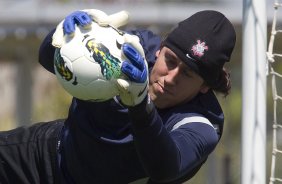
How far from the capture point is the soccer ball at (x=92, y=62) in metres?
3.42

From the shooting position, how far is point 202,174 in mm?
10727

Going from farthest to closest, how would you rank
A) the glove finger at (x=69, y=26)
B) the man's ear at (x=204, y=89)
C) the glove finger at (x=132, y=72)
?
the man's ear at (x=204, y=89)
the glove finger at (x=69, y=26)
the glove finger at (x=132, y=72)

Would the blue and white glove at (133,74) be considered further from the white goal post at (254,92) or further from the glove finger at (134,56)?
the white goal post at (254,92)

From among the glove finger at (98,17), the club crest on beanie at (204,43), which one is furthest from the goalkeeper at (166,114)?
the glove finger at (98,17)

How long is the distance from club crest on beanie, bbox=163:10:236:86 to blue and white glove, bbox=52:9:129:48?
0.36 meters

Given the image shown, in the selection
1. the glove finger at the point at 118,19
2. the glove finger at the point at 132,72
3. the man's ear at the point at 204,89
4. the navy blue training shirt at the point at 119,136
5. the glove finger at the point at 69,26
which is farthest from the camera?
the man's ear at the point at 204,89

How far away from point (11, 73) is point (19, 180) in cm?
991

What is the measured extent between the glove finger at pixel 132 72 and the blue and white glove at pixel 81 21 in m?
0.23

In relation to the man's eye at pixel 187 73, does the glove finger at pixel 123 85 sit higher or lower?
higher

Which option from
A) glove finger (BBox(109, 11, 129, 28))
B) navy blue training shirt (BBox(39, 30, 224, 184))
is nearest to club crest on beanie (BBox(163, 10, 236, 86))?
navy blue training shirt (BBox(39, 30, 224, 184))

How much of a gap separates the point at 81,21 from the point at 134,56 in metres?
0.25

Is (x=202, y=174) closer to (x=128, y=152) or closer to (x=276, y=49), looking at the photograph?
(x=276, y=49)

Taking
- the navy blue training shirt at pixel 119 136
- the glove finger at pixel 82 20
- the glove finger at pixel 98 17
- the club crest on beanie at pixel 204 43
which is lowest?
the navy blue training shirt at pixel 119 136

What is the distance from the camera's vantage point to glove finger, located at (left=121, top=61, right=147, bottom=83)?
332cm
